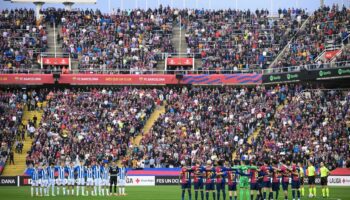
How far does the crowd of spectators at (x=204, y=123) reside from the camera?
218ft

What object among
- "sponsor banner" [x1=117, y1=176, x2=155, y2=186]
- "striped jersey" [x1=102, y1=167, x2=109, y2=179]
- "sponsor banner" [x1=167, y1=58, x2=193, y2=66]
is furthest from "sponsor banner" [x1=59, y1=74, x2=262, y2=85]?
"striped jersey" [x1=102, y1=167, x2=109, y2=179]

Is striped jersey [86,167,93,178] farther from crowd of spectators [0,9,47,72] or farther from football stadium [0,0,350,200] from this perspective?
crowd of spectators [0,9,47,72]

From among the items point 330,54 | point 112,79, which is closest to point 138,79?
point 112,79

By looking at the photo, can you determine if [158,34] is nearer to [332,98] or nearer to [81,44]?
[81,44]

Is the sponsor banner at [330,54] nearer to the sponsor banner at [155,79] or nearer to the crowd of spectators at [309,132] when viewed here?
the crowd of spectators at [309,132]

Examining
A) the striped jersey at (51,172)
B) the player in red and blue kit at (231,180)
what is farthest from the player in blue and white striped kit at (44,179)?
the player in red and blue kit at (231,180)

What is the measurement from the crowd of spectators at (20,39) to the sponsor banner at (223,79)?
16194mm

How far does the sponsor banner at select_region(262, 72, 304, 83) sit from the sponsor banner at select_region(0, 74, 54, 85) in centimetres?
2137

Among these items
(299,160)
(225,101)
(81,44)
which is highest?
(81,44)

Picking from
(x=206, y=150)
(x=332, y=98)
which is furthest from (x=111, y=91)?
(x=332, y=98)

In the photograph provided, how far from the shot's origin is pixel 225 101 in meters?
74.4

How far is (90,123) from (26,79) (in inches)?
426

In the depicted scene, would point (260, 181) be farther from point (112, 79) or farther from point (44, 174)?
point (112, 79)

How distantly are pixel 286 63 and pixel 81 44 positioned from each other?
71.7 feet
